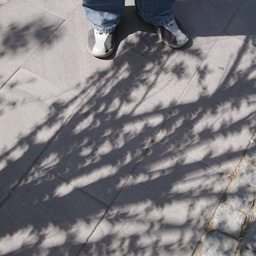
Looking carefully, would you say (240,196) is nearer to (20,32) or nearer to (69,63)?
(69,63)

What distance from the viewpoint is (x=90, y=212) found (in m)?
3.17

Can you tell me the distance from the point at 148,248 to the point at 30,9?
314cm

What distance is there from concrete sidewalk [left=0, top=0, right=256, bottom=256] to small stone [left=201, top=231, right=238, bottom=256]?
1 cm

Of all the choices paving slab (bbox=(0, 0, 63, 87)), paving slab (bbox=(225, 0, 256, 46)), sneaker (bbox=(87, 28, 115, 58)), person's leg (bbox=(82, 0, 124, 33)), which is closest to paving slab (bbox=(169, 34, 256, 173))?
paving slab (bbox=(225, 0, 256, 46))

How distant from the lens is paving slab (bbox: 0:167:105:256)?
304 cm

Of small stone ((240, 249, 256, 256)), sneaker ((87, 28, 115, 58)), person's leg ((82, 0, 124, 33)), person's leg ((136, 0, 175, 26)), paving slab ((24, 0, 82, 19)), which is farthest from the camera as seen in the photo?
paving slab ((24, 0, 82, 19))

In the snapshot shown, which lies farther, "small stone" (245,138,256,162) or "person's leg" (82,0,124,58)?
"person's leg" (82,0,124,58)

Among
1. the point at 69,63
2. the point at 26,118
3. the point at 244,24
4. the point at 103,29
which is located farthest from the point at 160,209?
the point at 244,24

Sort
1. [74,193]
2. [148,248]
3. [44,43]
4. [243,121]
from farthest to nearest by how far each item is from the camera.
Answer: [44,43] → [243,121] → [74,193] → [148,248]

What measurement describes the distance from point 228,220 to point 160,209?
0.62m

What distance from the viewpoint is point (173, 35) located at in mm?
3959

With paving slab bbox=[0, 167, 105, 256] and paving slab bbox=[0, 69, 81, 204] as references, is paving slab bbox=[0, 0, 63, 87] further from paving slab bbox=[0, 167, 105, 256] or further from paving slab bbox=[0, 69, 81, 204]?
paving slab bbox=[0, 167, 105, 256]

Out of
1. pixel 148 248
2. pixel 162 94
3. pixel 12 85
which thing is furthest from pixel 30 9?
pixel 148 248

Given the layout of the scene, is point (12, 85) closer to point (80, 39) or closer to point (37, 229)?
point (80, 39)
